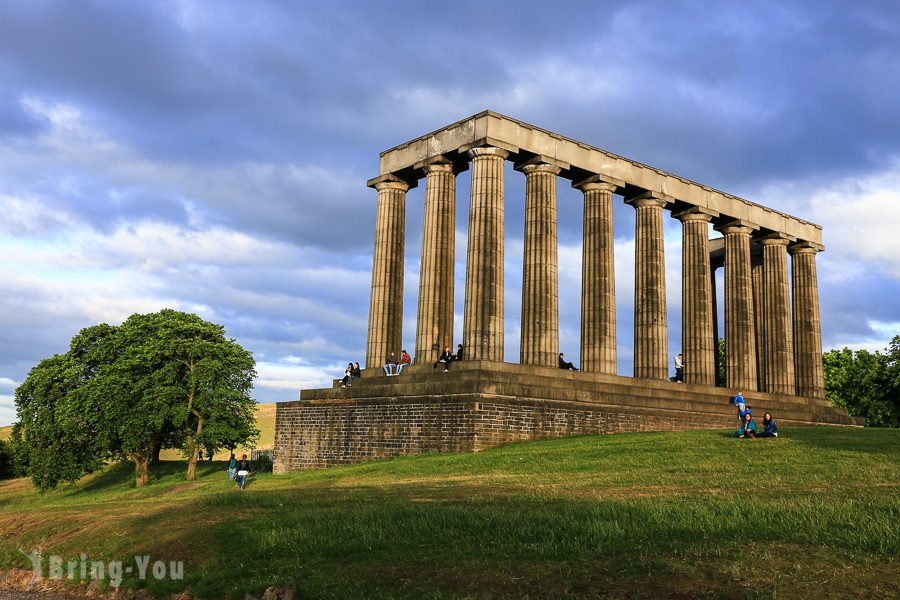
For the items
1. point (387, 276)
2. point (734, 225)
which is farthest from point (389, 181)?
point (734, 225)

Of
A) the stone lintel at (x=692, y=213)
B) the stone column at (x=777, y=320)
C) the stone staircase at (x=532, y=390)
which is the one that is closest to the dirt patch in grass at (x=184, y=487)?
the stone staircase at (x=532, y=390)

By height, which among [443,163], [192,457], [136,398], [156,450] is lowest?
[156,450]

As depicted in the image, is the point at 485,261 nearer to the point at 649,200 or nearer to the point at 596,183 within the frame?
the point at 596,183

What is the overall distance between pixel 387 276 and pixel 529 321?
375 inches

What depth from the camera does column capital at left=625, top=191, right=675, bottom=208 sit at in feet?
161

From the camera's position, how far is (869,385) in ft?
238

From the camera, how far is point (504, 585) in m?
12.7

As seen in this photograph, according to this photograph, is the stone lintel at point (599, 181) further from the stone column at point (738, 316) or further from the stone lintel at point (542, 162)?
the stone column at point (738, 316)

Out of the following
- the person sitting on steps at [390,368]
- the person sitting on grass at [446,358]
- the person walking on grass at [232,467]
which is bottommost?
the person walking on grass at [232,467]

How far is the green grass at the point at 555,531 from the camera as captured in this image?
12.4 meters

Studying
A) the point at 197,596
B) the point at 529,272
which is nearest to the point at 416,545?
the point at 197,596

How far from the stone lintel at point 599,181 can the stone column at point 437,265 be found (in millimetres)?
7166

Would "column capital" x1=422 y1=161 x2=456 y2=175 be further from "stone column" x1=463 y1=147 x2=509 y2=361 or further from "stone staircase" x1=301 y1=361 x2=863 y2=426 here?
"stone staircase" x1=301 y1=361 x2=863 y2=426

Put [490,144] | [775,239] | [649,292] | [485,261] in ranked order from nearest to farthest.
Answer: [485,261], [490,144], [649,292], [775,239]
